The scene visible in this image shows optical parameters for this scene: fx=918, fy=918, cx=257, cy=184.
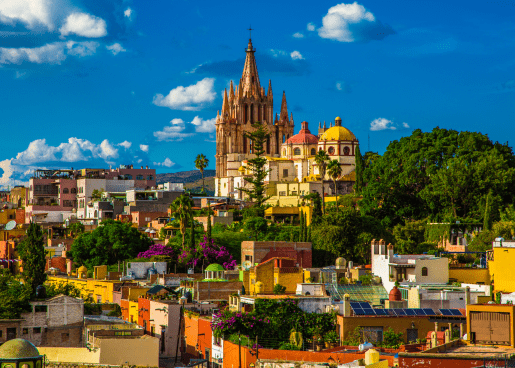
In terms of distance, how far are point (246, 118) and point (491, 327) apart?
282 ft

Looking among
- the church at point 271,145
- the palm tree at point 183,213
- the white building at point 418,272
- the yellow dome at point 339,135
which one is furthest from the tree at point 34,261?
the yellow dome at point 339,135

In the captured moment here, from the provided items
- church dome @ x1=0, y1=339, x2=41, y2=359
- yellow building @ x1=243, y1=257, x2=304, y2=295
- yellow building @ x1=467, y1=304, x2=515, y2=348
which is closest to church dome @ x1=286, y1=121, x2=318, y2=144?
yellow building @ x1=243, y1=257, x2=304, y2=295

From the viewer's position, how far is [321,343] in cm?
2381

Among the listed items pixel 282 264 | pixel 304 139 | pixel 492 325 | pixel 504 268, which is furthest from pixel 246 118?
pixel 492 325

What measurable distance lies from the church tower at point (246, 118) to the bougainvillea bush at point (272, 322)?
71.8 m

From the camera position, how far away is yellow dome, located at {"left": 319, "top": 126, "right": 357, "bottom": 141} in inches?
3034

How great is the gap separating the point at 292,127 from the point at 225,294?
73.0 m

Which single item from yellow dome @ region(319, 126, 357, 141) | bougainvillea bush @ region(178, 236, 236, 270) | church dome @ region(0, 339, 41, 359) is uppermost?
yellow dome @ region(319, 126, 357, 141)

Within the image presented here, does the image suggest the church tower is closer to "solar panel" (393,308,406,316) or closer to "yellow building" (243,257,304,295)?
"yellow building" (243,257,304,295)

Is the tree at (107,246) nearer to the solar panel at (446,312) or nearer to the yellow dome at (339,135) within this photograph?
the solar panel at (446,312)

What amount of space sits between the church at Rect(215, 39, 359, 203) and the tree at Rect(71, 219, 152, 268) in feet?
65.2

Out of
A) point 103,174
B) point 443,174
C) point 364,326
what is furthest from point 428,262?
point 103,174

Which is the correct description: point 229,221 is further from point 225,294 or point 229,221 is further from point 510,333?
point 510,333

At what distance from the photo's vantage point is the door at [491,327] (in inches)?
725
